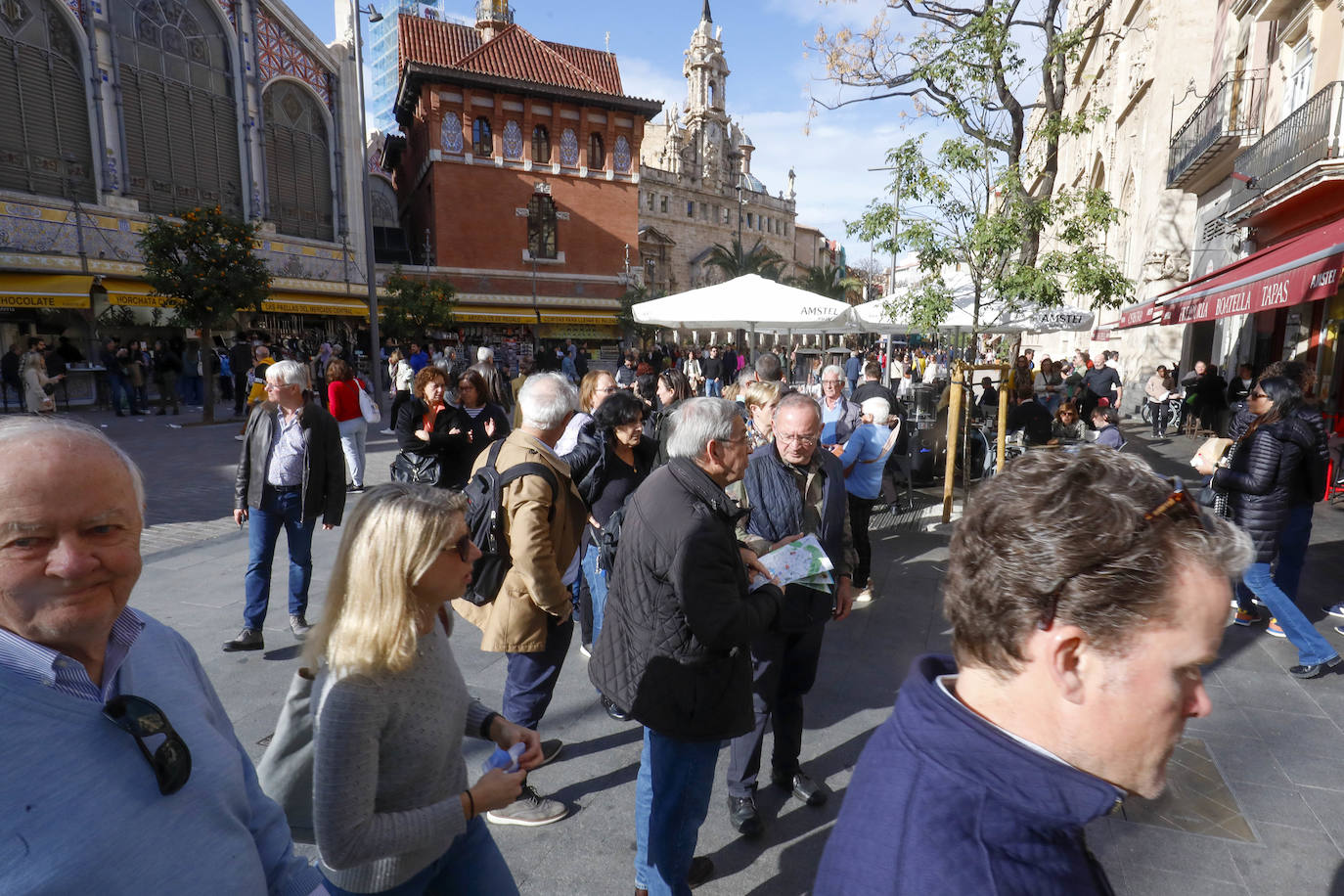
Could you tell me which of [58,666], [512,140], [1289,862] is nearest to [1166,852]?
[1289,862]

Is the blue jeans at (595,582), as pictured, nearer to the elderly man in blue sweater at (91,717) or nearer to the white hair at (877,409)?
the white hair at (877,409)

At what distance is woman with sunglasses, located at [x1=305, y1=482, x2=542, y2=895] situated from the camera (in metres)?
1.67

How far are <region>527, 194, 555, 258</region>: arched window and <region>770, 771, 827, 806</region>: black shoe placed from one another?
1408 inches

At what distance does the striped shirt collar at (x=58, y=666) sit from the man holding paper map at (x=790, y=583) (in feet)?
7.18

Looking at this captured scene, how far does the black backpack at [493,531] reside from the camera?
123 inches

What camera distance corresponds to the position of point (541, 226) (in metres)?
37.6

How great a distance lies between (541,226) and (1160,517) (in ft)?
128

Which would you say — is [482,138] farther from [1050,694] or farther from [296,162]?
[1050,694]

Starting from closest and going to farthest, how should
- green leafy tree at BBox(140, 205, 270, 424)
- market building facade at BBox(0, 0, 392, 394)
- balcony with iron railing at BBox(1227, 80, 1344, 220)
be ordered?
balcony with iron railing at BBox(1227, 80, 1344, 220) < green leafy tree at BBox(140, 205, 270, 424) < market building facade at BBox(0, 0, 392, 394)

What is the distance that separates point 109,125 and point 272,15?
7293 mm

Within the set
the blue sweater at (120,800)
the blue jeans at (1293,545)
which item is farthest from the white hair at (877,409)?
the blue sweater at (120,800)

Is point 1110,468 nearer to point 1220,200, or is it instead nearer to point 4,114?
point 1220,200

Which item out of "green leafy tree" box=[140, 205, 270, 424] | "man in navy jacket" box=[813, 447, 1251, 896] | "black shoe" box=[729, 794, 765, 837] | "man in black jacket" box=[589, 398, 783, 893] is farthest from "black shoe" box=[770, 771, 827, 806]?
"green leafy tree" box=[140, 205, 270, 424]

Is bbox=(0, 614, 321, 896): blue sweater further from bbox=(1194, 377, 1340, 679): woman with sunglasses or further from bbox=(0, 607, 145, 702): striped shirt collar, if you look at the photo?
bbox=(1194, 377, 1340, 679): woman with sunglasses
